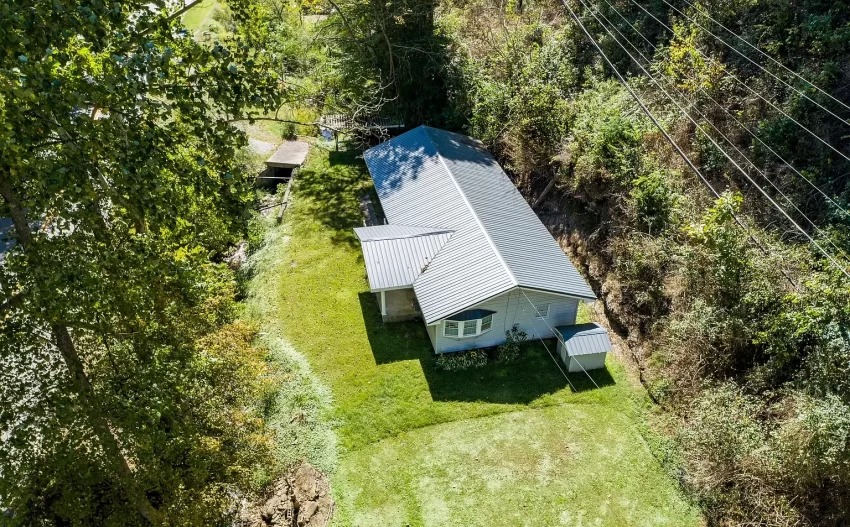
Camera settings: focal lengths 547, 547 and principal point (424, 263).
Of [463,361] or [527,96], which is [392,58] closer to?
[527,96]

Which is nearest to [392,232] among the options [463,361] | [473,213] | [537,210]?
[473,213]

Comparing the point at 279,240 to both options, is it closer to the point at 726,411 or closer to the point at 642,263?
the point at 642,263

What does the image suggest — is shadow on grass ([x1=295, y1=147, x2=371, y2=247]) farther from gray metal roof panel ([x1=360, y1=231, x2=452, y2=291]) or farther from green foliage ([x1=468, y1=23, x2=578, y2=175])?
green foliage ([x1=468, y1=23, x2=578, y2=175])

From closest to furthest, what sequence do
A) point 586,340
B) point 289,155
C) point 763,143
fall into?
point 763,143
point 586,340
point 289,155

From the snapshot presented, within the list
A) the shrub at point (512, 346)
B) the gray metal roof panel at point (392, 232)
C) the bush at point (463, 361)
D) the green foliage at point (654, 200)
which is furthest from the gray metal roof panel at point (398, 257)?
the green foliage at point (654, 200)

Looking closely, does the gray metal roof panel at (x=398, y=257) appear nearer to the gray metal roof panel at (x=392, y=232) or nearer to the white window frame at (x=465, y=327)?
the gray metal roof panel at (x=392, y=232)
